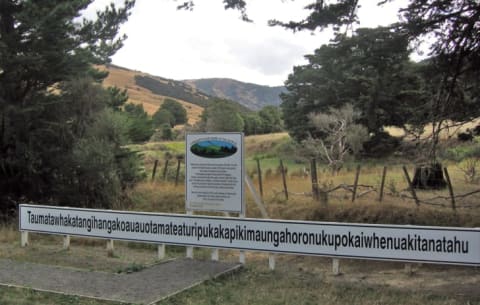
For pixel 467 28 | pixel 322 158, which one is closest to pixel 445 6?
pixel 467 28

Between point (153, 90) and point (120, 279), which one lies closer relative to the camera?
point (120, 279)

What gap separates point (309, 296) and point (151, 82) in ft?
592

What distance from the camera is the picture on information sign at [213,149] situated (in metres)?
10.1

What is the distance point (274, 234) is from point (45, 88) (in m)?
13.6

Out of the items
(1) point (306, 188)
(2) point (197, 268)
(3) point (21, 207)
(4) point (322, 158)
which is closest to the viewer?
(2) point (197, 268)

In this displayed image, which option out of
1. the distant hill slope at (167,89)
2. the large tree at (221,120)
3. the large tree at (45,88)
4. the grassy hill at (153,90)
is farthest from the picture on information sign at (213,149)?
the distant hill slope at (167,89)

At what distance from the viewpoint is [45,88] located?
64.0ft

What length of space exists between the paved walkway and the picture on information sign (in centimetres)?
202

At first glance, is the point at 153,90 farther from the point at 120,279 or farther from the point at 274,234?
the point at 120,279

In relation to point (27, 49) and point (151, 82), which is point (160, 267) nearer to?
point (27, 49)

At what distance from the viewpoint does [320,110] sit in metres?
57.3

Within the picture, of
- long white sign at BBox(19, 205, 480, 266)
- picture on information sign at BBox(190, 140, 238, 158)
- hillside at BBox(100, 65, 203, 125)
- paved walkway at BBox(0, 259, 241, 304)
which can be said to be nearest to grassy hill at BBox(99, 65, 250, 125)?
hillside at BBox(100, 65, 203, 125)

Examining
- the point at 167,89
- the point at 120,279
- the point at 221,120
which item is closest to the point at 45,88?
the point at 120,279

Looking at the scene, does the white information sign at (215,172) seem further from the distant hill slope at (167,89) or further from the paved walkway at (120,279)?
the distant hill slope at (167,89)
